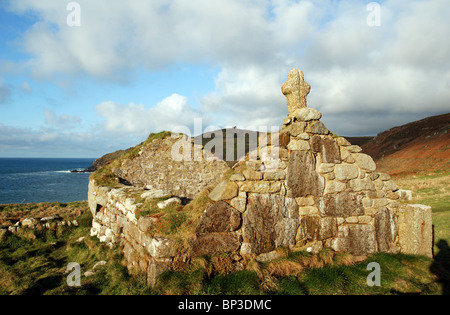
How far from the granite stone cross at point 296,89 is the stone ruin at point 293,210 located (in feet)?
0.08

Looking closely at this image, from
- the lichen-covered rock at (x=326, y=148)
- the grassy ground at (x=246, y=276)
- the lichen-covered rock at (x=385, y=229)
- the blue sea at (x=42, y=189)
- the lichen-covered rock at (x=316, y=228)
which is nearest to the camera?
the grassy ground at (x=246, y=276)

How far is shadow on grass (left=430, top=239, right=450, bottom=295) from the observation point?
5.02 meters

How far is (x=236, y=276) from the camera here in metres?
4.80

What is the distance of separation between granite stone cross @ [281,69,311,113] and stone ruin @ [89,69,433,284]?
0.03 metres

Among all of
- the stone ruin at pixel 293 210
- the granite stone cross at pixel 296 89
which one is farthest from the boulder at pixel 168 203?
the granite stone cross at pixel 296 89

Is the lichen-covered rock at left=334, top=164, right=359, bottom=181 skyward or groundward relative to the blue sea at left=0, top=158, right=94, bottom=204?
skyward

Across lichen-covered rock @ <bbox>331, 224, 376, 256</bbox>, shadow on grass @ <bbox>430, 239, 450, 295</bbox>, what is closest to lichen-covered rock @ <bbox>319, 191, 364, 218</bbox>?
lichen-covered rock @ <bbox>331, 224, 376, 256</bbox>

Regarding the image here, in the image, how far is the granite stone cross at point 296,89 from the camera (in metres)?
6.35

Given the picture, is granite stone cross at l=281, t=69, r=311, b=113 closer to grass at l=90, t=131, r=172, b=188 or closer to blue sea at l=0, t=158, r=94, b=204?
grass at l=90, t=131, r=172, b=188

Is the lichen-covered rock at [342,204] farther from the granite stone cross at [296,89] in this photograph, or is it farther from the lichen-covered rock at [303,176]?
the granite stone cross at [296,89]
